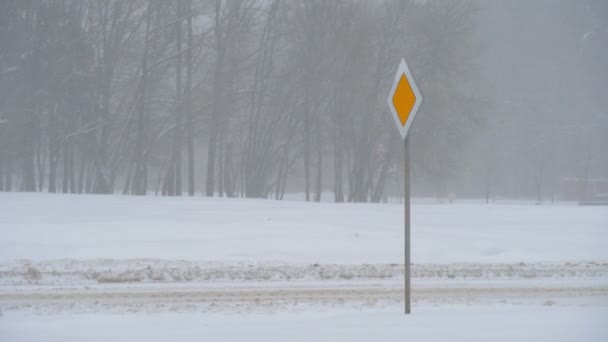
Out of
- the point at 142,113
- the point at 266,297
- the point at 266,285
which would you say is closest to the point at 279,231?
the point at 266,285

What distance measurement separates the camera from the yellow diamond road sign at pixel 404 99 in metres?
9.02

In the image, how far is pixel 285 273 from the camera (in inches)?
575

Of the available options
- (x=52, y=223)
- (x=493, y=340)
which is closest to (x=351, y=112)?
(x=52, y=223)

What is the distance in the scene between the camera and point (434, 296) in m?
11.8

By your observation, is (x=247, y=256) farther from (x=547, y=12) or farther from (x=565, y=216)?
(x=547, y=12)

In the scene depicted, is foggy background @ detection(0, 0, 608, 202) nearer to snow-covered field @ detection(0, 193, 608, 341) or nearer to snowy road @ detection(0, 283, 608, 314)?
snow-covered field @ detection(0, 193, 608, 341)

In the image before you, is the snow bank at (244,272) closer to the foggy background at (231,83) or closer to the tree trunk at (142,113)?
the foggy background at (231,83)

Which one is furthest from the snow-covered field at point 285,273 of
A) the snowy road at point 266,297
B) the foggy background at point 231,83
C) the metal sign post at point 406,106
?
the foggy background at point 231,83

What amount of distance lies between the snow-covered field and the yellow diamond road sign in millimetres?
2647

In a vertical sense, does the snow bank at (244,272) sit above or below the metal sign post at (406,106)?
below

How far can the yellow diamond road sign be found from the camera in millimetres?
9025

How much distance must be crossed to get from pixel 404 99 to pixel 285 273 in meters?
6.49

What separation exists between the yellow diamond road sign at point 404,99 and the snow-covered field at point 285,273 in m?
2.65

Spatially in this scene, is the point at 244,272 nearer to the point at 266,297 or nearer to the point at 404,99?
the point at 266,297
